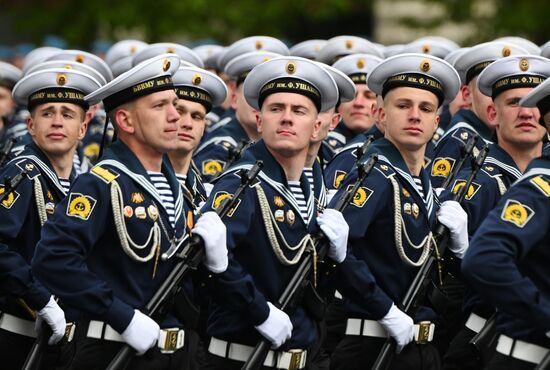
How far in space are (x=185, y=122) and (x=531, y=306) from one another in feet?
13.2

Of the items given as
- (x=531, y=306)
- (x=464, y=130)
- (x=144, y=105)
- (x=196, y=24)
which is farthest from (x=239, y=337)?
(x=196, y=24)

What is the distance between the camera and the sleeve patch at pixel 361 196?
866 cm

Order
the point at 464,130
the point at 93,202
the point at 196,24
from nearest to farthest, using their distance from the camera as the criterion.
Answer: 1. the point at 93,202
2. the point at 464,130
3. the point at 196,24

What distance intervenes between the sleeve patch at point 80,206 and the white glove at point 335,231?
4.49 ft

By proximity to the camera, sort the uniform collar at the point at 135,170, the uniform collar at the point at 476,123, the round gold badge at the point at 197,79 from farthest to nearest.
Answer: the uniform collar at the point at 476,123
the round gold badge at the point at 197,79
the uniform collar at the point at 135,170

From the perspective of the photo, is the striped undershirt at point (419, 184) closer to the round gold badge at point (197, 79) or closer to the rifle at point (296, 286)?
the rifle at point (296, 286)

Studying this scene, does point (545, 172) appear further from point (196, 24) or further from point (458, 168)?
point (196, 24)

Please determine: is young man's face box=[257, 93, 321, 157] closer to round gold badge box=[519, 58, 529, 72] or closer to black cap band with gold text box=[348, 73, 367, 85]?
round gold badge box=[519, 58, 529, 72]

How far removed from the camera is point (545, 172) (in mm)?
7117

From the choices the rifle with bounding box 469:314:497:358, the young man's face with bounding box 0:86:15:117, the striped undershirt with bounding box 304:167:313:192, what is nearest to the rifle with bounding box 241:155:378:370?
the striped undershirt with bounding box 304:167:313:192

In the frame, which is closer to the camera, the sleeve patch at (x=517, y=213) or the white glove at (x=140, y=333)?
the sleeve patch at (x=517, y=213)

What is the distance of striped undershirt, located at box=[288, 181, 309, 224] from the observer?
8.51 metres

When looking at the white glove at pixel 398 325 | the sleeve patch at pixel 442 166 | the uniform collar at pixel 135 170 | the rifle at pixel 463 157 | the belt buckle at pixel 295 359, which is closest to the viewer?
the uniform collar at pixel 135 170

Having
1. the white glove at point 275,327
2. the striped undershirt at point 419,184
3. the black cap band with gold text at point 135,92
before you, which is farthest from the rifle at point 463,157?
the black cap band with gold text at point 135,92
